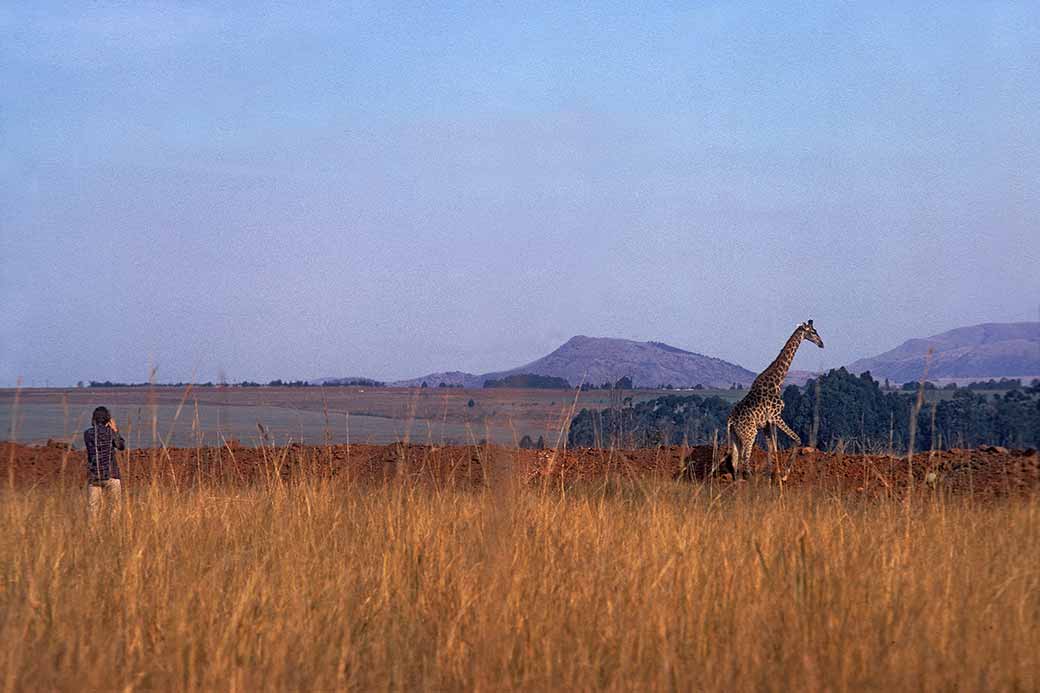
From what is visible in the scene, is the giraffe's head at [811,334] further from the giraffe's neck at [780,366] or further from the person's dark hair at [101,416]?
the person's dark hair at [101,416]

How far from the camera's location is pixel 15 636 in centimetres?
402

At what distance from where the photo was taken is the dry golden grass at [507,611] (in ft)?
13.0

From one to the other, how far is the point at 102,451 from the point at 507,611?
19.1 feet

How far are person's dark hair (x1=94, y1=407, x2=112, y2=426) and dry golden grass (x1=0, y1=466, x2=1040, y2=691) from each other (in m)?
2.66

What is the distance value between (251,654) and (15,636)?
35.3 inches

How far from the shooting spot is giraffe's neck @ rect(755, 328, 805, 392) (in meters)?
14.0

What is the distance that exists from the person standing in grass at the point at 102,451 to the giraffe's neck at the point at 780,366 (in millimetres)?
8330

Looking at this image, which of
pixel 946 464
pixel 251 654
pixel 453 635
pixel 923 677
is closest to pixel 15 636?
pixel 251 654

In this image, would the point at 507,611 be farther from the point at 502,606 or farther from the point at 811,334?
the point at 811,334

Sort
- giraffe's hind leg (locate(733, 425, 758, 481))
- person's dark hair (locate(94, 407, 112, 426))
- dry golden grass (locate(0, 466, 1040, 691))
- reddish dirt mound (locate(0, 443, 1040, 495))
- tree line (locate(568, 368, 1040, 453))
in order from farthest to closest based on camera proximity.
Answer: tree line (locate(568, 368, 1040, 453)) → giraffe's hind leg (locate(733, 425, 758, 481)) → reddish dirt mound (locate(0, 443, 1040, 495)) → person's dark hair (locate(94, 407, 112, 426)) → dry golden grass (locate(0, 466, 1040, 691))

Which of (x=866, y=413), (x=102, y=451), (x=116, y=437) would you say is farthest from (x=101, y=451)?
(x=866, y=413)

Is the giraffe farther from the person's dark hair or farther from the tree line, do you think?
the person's dark hair

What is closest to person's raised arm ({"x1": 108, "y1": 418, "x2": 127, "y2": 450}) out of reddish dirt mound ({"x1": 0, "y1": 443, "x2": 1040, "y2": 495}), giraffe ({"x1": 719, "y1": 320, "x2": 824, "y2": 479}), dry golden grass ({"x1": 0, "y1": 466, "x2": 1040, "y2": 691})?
reddish dirt mound ({"x1": 0, "y1": 443, "x2": 1040, "y2": 495})

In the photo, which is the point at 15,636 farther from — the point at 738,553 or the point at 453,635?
the point at 738,553
